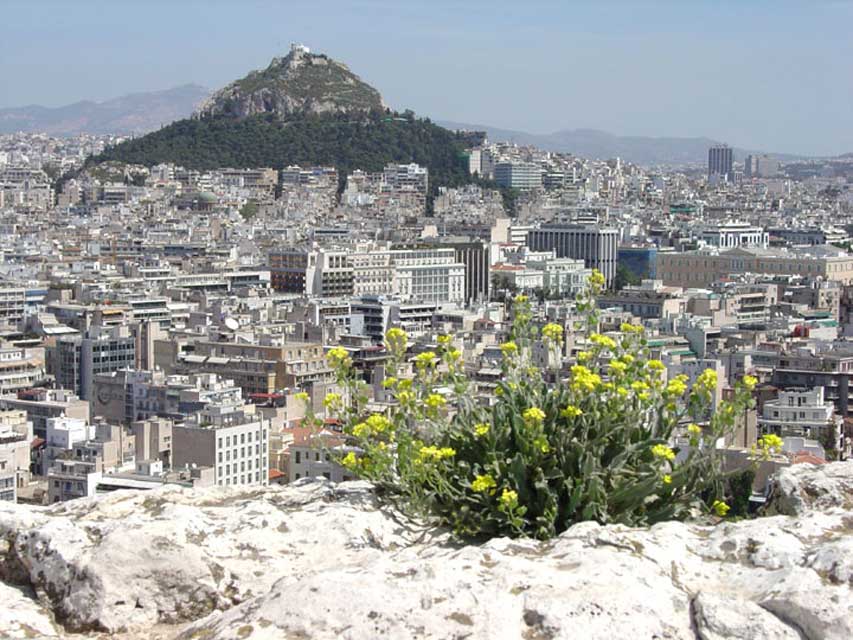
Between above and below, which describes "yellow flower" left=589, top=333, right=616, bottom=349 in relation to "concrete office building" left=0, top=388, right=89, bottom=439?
above

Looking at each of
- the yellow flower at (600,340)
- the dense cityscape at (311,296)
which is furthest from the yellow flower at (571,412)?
the dense cityscape at (311,296)

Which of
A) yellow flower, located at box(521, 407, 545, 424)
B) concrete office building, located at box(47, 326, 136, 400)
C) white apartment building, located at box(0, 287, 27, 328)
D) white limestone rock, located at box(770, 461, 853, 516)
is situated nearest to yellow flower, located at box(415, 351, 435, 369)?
yellow flower, located at box(521, 407, 545, 424)

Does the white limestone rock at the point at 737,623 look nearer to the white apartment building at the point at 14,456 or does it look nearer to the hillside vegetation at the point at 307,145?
the white apartment building at the point at 14,456

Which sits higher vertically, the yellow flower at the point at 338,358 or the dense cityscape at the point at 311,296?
the yellow flower at the point at 338,358

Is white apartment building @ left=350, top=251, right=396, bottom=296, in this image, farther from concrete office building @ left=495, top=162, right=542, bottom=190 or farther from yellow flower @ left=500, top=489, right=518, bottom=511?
concrete office building @ left=495, top=162, right=542, bottom=190

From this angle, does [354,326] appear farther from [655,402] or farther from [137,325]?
[655,402]

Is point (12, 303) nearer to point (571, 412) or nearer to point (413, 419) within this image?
point (413, 419)
